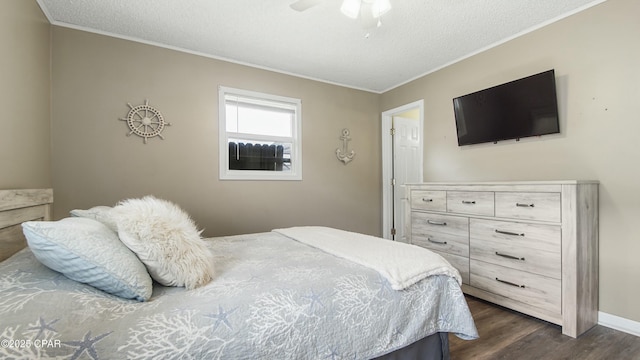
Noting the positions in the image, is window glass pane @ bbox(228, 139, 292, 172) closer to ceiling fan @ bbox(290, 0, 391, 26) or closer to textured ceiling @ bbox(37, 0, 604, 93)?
textured ceiling @ bbox(37, 0, 604, 93)

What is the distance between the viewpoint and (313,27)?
8.34ft

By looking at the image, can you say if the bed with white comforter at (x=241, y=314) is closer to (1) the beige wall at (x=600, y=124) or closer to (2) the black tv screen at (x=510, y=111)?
(1) the beige wall at (x=600, y=124)

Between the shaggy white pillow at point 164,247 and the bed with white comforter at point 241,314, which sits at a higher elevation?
the shaggy white pillow at point 164,247

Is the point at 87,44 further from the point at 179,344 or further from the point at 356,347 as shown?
the point at 356,347

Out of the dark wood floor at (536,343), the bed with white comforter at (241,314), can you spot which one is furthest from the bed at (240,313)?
the dark wood floor at (536,343)

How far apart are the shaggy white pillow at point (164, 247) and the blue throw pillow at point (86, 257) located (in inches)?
3.3

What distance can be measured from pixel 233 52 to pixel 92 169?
5.91ft

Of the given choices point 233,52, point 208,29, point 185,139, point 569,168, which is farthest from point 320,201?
point 569,168

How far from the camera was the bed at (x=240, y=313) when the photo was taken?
2.45ft

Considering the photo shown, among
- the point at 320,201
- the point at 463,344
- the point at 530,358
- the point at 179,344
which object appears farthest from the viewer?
the point at 320,201

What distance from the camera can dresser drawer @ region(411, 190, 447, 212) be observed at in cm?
276

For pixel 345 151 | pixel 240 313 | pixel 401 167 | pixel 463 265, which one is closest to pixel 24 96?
pixel 240 313

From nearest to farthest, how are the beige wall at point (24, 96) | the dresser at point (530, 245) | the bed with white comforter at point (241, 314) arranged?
the bed with white comforter at point (241, 314) < the beige wall at point (24, 96) < the dresser at point (530, 245)

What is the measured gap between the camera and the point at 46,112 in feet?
7.68
